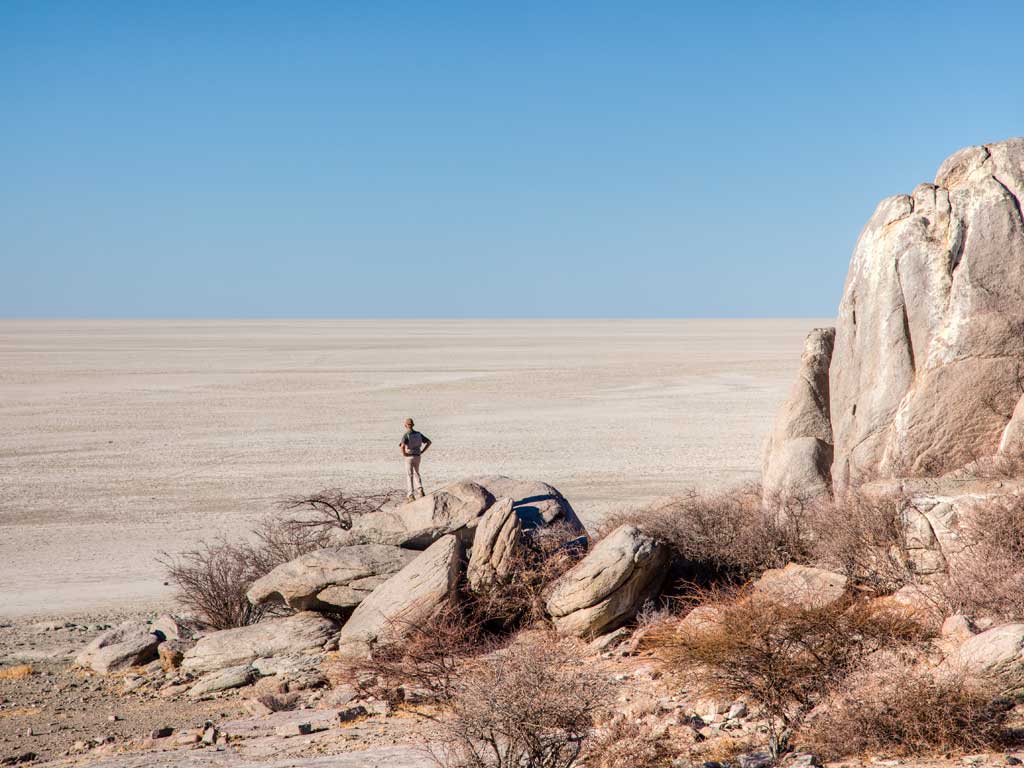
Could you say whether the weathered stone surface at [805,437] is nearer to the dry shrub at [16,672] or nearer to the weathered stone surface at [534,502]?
the weathered stone surface at [534,502]

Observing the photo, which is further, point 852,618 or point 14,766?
point 14,766

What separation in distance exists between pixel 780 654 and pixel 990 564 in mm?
2597

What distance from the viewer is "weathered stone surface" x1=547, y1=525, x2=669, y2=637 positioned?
42.1 feet

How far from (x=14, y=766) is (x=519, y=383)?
165 ft

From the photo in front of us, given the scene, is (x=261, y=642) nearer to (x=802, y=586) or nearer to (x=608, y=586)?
(x=608, y=586)

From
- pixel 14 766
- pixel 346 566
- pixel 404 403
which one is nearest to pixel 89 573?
pixel 346 566

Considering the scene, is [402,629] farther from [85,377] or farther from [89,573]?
[85,377]

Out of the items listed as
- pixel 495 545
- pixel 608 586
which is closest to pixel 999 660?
pixel 608 586

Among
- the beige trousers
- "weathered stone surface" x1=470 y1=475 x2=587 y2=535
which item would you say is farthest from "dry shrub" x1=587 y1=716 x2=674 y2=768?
the beige trousers

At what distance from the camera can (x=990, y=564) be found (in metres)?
10.5

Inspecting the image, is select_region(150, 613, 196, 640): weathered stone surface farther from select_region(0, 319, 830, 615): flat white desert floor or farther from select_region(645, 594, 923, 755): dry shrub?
select_region(645, 594, 923, 755): dry shrub

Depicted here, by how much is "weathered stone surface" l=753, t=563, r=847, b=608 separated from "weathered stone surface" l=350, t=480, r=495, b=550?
14.1 ft

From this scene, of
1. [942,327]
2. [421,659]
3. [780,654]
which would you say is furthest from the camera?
[942,327]

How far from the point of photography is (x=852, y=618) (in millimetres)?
10211
